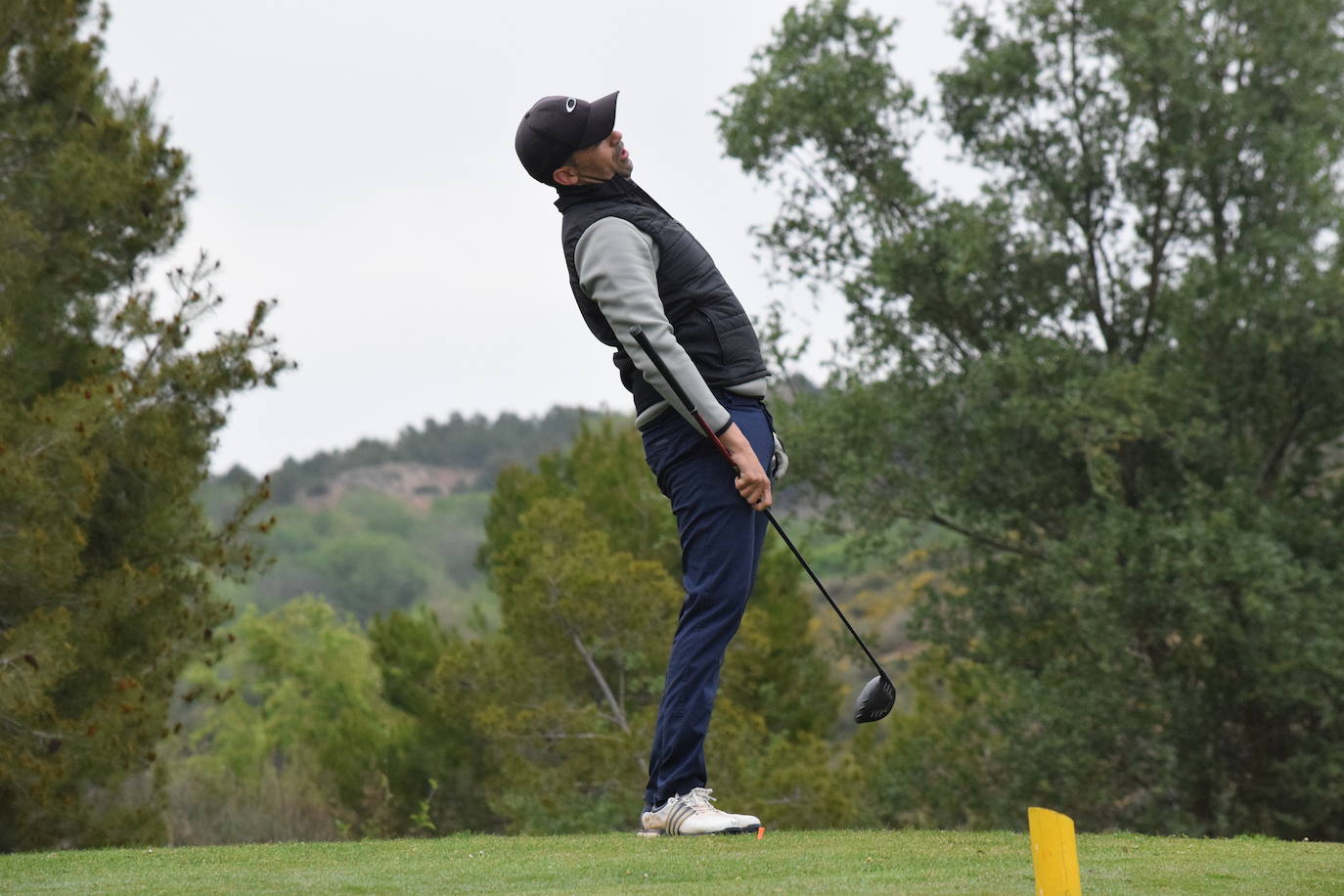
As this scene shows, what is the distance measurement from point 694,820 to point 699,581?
2.47ft

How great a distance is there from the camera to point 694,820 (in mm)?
4848

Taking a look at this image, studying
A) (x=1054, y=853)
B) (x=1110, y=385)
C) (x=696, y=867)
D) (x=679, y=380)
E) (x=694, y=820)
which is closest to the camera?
(x=1054, y=853)

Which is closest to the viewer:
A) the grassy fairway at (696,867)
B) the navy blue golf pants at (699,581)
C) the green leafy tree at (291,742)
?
the grassy fairway at (696,867)

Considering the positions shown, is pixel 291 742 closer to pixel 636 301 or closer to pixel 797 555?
pixel 797 555

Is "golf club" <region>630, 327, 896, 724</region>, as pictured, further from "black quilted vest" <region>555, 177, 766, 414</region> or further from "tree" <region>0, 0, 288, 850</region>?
"tree" <region>0, 0, 288, 850</region>

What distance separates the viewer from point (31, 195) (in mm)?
15125

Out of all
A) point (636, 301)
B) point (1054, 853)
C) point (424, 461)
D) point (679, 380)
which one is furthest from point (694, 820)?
point (424, 461)

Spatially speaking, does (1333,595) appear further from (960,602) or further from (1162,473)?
(960,602)

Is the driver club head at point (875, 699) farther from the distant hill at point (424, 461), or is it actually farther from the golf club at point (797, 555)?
the distant hill at point (424, 461)

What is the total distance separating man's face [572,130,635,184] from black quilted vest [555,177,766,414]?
3 centimetres

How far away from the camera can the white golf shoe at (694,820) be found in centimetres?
482

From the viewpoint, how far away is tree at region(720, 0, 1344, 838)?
699 inches

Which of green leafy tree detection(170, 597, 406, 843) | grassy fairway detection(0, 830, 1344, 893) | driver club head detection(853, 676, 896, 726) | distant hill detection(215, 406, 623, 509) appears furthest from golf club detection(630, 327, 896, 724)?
distant hill detection(215, 406, 623, 509)

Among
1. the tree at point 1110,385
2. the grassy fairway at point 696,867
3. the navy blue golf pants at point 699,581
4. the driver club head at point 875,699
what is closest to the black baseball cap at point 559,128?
the navy blue golf pants at point 699,581
